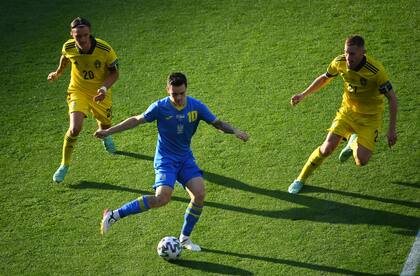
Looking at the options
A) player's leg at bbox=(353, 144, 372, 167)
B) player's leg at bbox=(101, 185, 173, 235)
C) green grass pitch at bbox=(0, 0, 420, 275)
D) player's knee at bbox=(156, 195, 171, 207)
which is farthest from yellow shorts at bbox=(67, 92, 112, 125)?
player's leg at bbox=(353, 144, 372, 167)

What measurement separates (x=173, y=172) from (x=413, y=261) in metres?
2.94

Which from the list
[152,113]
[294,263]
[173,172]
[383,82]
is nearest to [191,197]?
[173,172]

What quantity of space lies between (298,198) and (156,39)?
4.77 m

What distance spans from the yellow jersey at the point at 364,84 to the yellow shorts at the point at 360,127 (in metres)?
0.08

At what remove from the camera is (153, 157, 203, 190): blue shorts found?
8250 millimetres

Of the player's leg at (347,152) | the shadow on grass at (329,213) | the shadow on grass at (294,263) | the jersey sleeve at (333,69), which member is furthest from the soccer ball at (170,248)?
the jersey sleeve at (333,69)

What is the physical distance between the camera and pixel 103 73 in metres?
9.75

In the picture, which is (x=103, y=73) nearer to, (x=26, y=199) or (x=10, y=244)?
(x=26, y=199)

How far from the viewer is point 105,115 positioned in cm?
1002

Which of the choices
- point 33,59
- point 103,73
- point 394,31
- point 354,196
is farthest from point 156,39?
point 354,196

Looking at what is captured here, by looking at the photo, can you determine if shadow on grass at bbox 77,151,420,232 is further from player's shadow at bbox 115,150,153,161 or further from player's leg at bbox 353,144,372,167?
player's shadow at bbox 115,150,153,161

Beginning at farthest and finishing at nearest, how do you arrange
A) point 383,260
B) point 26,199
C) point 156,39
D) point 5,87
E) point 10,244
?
point 156,39
point 5,87
point 26,199
point 10,244
point 383,260

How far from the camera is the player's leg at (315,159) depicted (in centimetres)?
902

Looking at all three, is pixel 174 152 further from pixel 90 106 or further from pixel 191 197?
pixel 90 106
